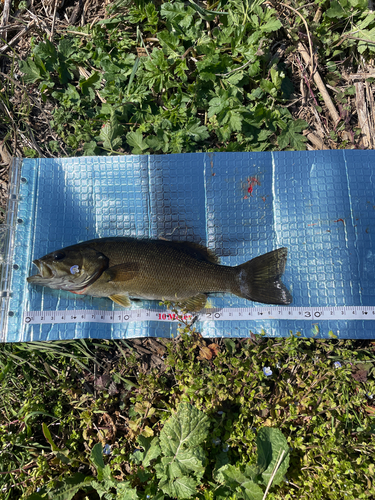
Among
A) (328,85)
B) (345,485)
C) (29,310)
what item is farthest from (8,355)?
(328,85)

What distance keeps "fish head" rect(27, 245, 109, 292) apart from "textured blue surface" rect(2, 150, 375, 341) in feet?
0.86

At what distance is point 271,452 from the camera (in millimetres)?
2748

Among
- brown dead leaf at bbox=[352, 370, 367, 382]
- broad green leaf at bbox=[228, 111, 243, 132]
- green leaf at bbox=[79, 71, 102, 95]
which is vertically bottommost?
brown dead leaf at bbox=[352, 370, 367, 382]

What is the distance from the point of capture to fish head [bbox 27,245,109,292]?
337cm

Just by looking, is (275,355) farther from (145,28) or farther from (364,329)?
(145,28)

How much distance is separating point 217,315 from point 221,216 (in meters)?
1.08

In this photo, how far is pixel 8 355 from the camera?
137 inches

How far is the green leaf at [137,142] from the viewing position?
3695 millimetres

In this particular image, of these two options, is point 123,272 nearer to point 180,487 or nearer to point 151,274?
point 151,274

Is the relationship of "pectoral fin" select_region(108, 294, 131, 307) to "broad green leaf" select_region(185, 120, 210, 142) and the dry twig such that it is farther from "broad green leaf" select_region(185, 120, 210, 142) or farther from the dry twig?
the dry twig

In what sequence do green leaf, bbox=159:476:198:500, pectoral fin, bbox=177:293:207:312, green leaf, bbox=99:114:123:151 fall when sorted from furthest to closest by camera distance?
1. green leaf, bbox=99:114:123:151
2. pectoral fin, bbox=177:293:207:312
3. green leaf, bbox=159:476:198:500

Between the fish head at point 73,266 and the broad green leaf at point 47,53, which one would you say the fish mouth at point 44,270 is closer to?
the fish head at point 73,266

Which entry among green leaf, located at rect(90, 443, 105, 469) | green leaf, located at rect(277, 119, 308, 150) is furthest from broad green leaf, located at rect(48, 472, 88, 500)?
green leaf, located at rect(277, 119, 308, 150)

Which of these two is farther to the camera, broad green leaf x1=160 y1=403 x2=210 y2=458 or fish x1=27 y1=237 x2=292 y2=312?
fish x1=27 y1=237 x2=292 y2=312
